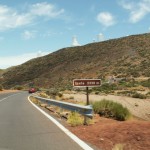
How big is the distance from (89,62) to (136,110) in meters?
A: 98.5

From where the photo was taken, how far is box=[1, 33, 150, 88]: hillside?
355 ft

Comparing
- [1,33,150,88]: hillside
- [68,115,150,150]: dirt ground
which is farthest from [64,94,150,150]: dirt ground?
[1,33,150,88]: hillside

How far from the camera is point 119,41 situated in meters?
140

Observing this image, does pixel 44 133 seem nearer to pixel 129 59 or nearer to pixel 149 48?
pixel 129 59

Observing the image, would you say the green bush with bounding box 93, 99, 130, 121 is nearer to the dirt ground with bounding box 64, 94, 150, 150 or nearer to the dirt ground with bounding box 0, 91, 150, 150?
the dirt ground with bounding box 64, 94, 150, 150

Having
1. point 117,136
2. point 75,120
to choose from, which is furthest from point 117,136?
point 75,120

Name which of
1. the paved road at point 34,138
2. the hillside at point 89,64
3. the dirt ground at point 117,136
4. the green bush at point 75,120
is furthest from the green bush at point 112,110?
the hillside at point 89,64

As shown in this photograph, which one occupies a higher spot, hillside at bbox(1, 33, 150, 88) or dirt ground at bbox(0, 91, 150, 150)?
hillside at bbox(1, 33, 150, 88)

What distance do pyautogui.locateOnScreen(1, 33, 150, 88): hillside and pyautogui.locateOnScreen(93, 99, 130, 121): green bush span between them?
231 ft

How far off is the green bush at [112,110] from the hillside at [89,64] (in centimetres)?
7038

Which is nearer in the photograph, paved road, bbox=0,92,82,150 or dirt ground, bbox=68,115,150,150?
dirt ground, bbox=68,115,150,150

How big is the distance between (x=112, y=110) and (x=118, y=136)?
833 centimetres

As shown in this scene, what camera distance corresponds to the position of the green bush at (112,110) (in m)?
18.8

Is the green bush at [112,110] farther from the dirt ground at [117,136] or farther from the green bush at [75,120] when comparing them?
the dirt ground at [117,136]
